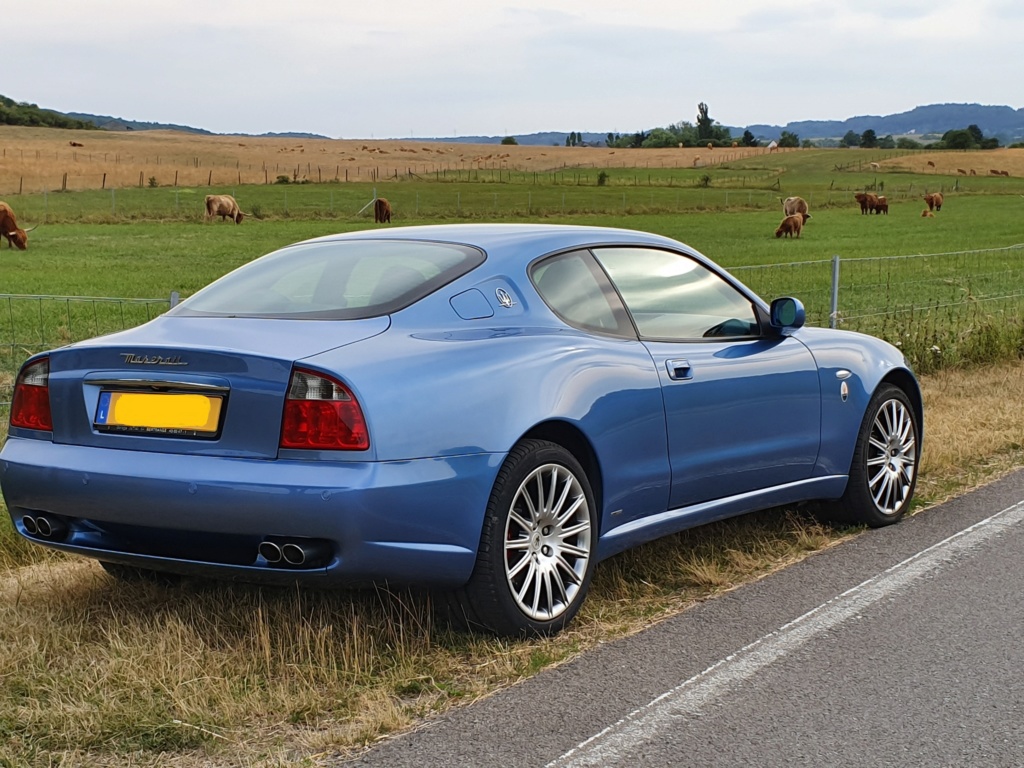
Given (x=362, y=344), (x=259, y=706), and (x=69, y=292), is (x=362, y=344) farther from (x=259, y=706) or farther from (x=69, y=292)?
(x=69, y=292)

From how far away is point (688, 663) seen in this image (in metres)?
4.41

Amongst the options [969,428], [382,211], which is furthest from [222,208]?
[969,428]

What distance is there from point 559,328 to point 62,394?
5.95 feet

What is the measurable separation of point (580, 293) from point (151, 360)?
1760mm

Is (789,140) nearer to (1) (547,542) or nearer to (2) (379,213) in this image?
(2) (379,213)

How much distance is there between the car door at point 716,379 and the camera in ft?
17.5

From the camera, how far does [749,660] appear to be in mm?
4445

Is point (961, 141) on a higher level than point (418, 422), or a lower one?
higher

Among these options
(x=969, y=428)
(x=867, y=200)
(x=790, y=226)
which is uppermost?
(x=969, y=428)

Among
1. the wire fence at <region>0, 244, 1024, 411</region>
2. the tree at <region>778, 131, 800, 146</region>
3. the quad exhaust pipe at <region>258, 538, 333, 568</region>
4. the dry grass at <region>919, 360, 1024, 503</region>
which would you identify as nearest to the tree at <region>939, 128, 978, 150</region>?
the tree at <region>778, 131, 800, 146</region>

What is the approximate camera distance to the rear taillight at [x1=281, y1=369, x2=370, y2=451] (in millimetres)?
4098

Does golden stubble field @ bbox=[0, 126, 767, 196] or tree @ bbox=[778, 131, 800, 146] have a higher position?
tree @ bbox=[778, 131, 800, 146]

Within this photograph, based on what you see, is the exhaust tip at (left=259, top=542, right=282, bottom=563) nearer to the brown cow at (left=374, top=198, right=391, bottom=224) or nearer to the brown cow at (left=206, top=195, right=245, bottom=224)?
the brown cow at (left=206, top=195, right=245, bottom=224)

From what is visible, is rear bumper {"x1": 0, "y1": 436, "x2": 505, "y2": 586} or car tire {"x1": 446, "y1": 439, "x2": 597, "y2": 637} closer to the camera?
rear bumper {"x1": 0, "y1": 436, "x2": 505, "y2": 586}
